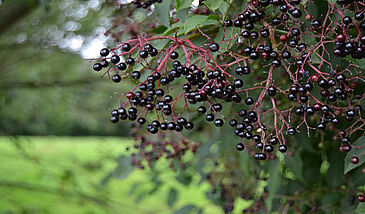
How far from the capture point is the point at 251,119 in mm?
822

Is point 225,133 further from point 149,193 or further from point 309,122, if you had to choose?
point 149,193

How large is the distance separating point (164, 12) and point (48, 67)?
2.76 metres

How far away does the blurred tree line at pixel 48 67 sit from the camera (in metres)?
2.74

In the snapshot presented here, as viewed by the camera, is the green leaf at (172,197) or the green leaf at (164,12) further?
the green leaf at (172,197)

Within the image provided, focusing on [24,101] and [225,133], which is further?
[24,101]

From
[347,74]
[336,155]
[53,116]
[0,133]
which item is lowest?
[53,116]

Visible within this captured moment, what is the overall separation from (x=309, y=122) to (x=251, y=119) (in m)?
0.38

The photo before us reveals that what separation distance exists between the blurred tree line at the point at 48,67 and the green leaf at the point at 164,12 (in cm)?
151

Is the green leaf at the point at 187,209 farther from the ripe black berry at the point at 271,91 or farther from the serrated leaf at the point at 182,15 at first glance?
the ripe black berry at the point at 271,91

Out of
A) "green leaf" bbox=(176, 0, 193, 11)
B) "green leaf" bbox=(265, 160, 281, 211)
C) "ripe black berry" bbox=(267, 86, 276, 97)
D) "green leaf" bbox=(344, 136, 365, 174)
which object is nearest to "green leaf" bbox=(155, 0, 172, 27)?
"green leaf" bbox=(176, 0, 193, 11)

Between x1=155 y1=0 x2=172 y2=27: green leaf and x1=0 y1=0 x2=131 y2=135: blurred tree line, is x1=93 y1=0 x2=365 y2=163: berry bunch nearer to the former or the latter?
x1=155 y1=0 x2=172 y2=27: green leaf

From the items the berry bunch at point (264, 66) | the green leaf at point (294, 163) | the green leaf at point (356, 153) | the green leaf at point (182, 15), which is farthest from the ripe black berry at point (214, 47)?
the green leaf at point (294, 163)

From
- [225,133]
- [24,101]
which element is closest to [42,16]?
[24,101]

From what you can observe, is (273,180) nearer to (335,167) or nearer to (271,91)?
(335,167)
